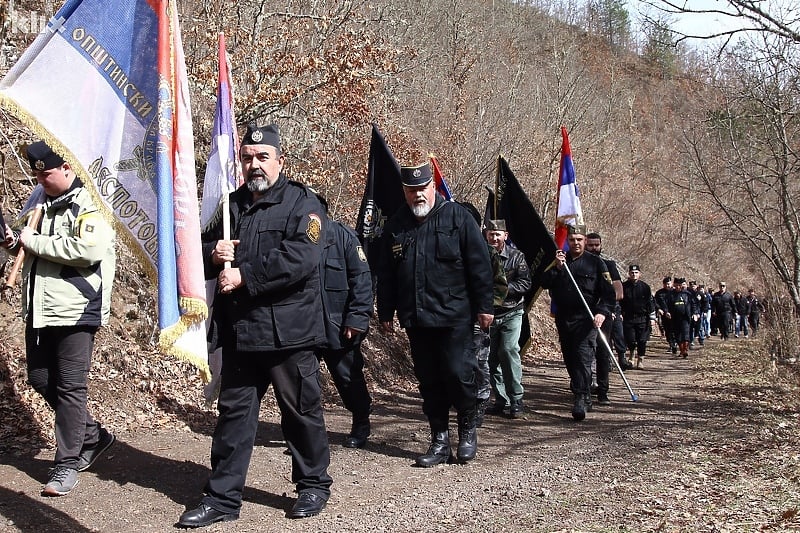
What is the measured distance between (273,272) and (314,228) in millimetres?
406

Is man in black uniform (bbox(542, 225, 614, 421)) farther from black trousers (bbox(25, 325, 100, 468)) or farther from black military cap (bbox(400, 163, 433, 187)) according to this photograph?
black trousers (bbox(25, 325, 100, 468))

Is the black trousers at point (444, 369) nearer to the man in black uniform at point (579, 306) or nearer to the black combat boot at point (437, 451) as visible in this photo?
the black combat boot at point (437, 451)

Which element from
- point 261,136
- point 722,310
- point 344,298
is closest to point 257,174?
point 261,136

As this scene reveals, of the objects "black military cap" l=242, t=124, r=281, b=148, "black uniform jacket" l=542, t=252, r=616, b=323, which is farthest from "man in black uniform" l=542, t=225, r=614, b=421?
"black military cap" l=242, t=124, r=281, b=148

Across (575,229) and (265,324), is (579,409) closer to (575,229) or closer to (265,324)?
(575,229)

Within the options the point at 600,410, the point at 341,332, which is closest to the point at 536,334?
the point at 600,410

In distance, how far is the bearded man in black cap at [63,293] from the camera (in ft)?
17.6

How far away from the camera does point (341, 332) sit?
276 inches

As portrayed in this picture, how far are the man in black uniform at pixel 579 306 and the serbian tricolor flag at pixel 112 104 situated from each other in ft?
16.9

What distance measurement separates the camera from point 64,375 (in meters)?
5.48

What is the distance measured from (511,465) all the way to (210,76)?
6.05 meters

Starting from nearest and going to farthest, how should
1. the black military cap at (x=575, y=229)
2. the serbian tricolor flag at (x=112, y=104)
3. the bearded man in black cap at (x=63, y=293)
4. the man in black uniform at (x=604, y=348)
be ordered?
the serbian tricolor flag at (x=112, y=104) → the bearded man in black cap at (x=63, y=293) → the black military cap at (x=575, y=229) → the man in black uniform at (x=604, y=348)

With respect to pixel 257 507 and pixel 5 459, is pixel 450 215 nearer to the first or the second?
pixel 257 507

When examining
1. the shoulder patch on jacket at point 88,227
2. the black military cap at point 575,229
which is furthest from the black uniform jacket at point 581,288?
the shoulder patch on jacket at point 88,227
